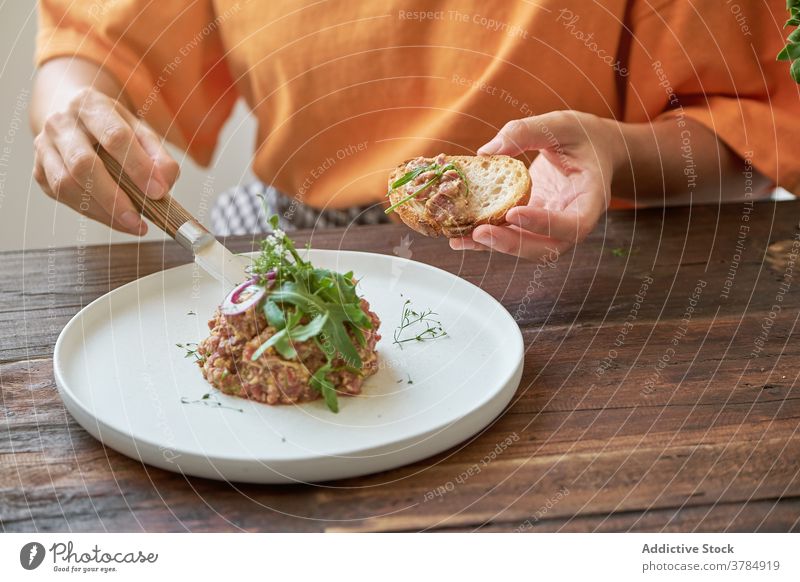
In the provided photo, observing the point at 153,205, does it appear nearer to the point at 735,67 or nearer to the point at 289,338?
the point at 289,338

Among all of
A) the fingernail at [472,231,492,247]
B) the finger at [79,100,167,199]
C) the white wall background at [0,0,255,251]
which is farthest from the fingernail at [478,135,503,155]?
the white wall background at [0,0,255,251]

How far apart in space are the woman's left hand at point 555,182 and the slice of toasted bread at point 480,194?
0.08 feet

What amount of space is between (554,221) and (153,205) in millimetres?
522

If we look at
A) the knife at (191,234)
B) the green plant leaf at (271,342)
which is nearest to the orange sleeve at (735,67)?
the knife at (191,234)

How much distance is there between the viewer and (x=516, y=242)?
3.25ft

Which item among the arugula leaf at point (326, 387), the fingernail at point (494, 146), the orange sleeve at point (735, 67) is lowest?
the arugula leaf at point (326, 387)

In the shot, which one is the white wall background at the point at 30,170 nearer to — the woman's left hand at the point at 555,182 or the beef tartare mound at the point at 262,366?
the woman's left hand at the point at 555,182

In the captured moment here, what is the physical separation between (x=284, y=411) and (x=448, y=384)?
17 cm

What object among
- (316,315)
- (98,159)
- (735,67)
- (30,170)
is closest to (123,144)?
(98,159)

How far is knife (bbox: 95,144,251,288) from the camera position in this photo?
37.9 inches

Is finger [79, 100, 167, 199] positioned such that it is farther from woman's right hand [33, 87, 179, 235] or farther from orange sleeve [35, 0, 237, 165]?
orange sleeve [35, 0, 237, 165]

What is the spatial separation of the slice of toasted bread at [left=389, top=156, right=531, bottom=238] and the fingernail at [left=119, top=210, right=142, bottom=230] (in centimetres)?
35

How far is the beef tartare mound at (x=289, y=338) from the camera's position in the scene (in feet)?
2.47

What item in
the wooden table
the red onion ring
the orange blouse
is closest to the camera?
the wooden table
